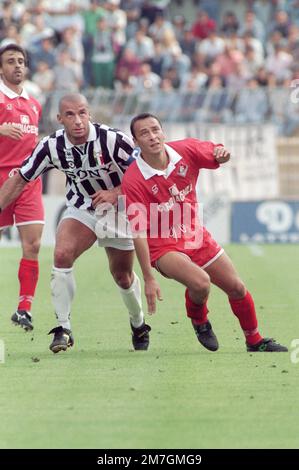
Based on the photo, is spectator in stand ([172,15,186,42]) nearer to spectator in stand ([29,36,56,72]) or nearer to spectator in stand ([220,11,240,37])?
spectator in stand ([220,11,240,37])

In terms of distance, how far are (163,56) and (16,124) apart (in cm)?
1394

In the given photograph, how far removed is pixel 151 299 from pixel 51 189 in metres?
13.7

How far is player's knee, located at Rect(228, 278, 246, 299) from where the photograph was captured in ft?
31.5

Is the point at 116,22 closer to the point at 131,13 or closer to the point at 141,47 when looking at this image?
the point at 141,47

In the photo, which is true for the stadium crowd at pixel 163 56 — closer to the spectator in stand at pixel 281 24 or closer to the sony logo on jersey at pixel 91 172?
the spectator in stand at pixel 281 24

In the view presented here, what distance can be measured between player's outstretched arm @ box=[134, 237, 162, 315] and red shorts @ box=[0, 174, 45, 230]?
9.19 feet

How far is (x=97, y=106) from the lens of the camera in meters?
23.0

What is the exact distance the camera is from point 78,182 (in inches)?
390

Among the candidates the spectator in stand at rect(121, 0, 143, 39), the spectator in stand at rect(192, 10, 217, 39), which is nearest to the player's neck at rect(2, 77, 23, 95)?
the spectator in stand at rect(121, 0, 143, 39)

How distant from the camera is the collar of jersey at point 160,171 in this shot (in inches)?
370

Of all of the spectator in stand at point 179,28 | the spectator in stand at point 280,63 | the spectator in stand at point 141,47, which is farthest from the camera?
the spectator in stand at point 179,28

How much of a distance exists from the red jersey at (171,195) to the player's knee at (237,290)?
0.39m

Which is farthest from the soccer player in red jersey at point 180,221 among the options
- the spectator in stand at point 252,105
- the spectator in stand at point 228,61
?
the spectator in stand at point 228,61

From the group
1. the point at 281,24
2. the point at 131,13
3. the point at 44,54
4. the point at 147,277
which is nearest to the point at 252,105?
the point at 281,24
